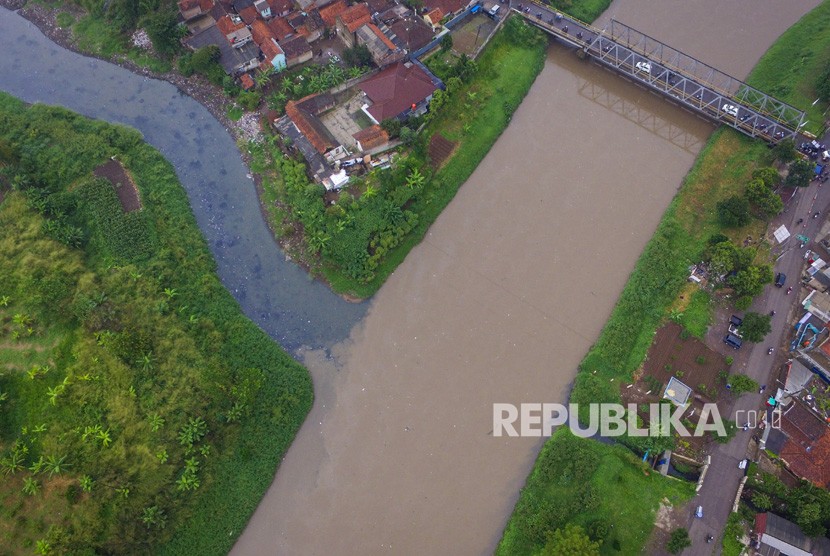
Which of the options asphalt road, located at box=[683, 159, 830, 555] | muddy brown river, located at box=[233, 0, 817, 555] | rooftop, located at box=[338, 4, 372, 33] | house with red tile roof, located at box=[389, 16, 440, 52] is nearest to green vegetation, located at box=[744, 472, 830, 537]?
asphalt road, located at box=[683, 159, 830, 555]

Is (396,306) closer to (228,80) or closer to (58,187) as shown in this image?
(228,80)

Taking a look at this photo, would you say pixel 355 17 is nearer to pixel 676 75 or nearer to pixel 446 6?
pixel 446 6

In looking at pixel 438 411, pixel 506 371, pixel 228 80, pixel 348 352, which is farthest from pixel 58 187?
pixel 506 371

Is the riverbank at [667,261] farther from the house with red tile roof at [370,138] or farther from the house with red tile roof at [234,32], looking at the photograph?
the house with red tile roof at [234,32]

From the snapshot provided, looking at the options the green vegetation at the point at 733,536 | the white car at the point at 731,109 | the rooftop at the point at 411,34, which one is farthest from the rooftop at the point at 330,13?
the green vegetation at the point at 733,536

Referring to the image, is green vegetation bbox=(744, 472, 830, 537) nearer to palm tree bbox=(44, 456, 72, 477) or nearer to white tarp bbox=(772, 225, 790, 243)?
white tarp bbox=(772, 225, 790, 243)

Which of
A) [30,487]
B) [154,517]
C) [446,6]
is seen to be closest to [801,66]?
[446,6]
